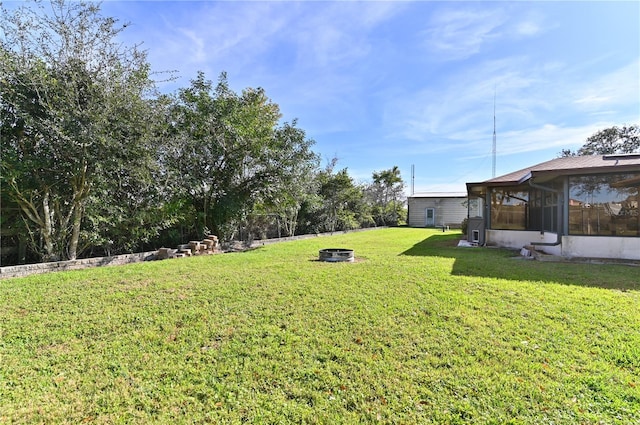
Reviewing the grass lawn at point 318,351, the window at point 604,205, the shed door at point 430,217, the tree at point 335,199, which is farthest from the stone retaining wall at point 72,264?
the shed door at point 430,217

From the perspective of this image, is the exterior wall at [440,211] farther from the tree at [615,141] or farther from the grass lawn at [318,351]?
the grass lawn at [318,351]

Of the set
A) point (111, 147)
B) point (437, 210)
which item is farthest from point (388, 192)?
point (111, 147)

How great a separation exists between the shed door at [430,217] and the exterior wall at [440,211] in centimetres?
16

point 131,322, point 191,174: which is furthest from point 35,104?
point 131,322

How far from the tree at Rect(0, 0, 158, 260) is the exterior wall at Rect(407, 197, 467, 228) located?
73.8 feet

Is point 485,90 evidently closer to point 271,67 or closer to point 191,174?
point 271,67

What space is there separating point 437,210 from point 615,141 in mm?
11963

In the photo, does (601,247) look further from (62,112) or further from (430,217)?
(430,217)

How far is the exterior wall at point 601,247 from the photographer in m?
6.93

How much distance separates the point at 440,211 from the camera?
80.0 ft

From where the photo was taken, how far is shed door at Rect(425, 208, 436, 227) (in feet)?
80.3

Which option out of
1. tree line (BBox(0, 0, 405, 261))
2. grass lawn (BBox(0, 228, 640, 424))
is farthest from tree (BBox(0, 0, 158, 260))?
grass lawn (BBox(0, 228, 640, 424))

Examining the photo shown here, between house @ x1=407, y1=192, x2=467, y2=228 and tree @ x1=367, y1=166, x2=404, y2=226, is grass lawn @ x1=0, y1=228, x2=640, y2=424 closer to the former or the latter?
tree @ x1=367, y1=166, x2=404, y2=226

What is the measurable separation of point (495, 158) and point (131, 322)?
21957mm
